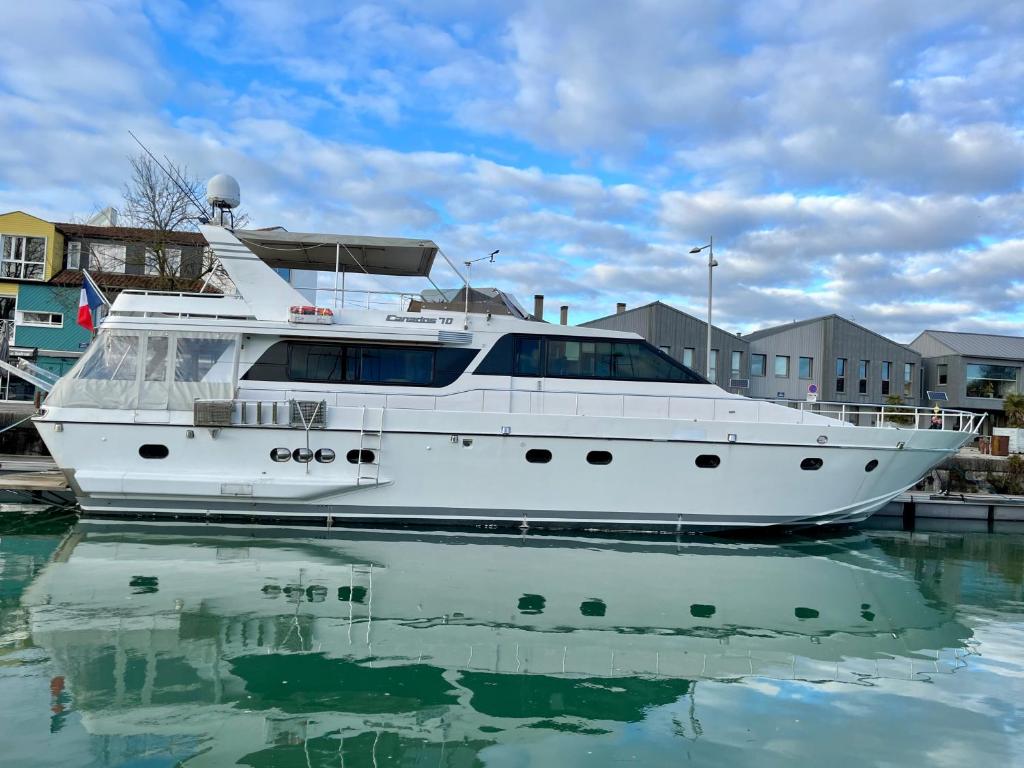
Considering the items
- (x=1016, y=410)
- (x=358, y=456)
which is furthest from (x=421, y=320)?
(x=1016, y=410)

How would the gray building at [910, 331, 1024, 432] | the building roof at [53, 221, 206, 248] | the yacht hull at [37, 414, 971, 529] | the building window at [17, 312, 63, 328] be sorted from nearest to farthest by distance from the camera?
the yacht hull at [37, 414, 971, 529] < the building roof at [53, 221, 206, 248] < the building window at [17, 312, 63, 328] < the gray building at [910, 331, 1024, 432]

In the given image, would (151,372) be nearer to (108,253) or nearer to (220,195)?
(220,195)

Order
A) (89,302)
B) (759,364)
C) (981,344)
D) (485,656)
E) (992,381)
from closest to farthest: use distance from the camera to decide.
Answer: (485,656)
(89,302)
(759,364)
(992,381)
(981,344)

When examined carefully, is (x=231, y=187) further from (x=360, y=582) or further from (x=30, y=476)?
(x=360, y=582)

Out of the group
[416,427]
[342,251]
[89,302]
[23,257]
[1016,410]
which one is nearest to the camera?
[416,427]

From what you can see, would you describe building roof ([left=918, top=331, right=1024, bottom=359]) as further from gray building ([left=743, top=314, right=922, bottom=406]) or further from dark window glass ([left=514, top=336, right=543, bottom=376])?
dark window glass ([left=514, top=336, right=543, bottom=376])

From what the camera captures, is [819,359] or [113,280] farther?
[819,359]

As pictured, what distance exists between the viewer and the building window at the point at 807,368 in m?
29.7

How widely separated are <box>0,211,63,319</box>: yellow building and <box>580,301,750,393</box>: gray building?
68.9ft

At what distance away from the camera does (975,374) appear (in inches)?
1240

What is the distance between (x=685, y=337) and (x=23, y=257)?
85.4ft

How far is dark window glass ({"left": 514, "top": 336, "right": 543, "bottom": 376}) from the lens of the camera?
10.9 m

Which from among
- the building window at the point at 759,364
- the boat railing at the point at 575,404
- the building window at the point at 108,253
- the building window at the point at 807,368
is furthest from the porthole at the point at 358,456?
the building window at the point at 807,368

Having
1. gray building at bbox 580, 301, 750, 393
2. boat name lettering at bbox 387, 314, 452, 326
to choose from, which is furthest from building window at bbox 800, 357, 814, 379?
boat name lettering at bbox 387, 314, 452, 326
